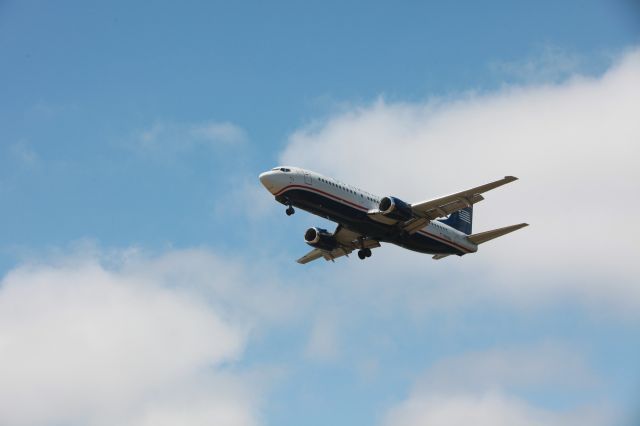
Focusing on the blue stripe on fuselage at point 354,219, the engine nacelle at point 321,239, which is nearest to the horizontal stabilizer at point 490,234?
the blue stripe on fuselage at point 354,219

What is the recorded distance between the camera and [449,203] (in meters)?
61.2

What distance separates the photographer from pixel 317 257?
73.8m

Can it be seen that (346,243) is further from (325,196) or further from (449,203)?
(449,203)

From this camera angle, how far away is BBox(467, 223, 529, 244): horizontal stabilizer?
64375 millimetres

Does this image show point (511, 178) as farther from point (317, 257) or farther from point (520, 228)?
point (317, 257)

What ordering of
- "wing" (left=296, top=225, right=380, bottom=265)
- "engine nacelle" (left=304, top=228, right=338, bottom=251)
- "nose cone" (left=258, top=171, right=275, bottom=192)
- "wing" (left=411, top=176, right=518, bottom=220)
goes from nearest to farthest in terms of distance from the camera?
1. "wing" (left=411, top=176, right=518, bottom=220)
2. "nose cone" (left=258, top=171, right=275, bottom=192)
3. "wing" (left=296, top=225, right=380, bottom=265)
4. "engine nacelle" (left=304, top=228, right=338, bottom=251)

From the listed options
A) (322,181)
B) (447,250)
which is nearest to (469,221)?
(447,250)

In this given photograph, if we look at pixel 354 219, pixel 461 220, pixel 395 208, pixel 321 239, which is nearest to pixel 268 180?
pixel 354 219

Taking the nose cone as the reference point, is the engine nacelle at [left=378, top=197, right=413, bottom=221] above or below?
below

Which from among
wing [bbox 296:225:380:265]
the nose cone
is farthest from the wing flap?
the nose cone

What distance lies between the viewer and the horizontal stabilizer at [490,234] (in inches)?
2534

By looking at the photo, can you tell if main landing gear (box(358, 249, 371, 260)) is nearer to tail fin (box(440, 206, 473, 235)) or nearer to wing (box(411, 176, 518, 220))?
wing (box(411, 176, 518, 220))

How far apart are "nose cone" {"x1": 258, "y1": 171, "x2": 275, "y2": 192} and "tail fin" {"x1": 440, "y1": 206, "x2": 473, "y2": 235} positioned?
18.3 m

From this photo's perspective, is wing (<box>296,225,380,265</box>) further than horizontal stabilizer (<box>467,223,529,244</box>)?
Yes
